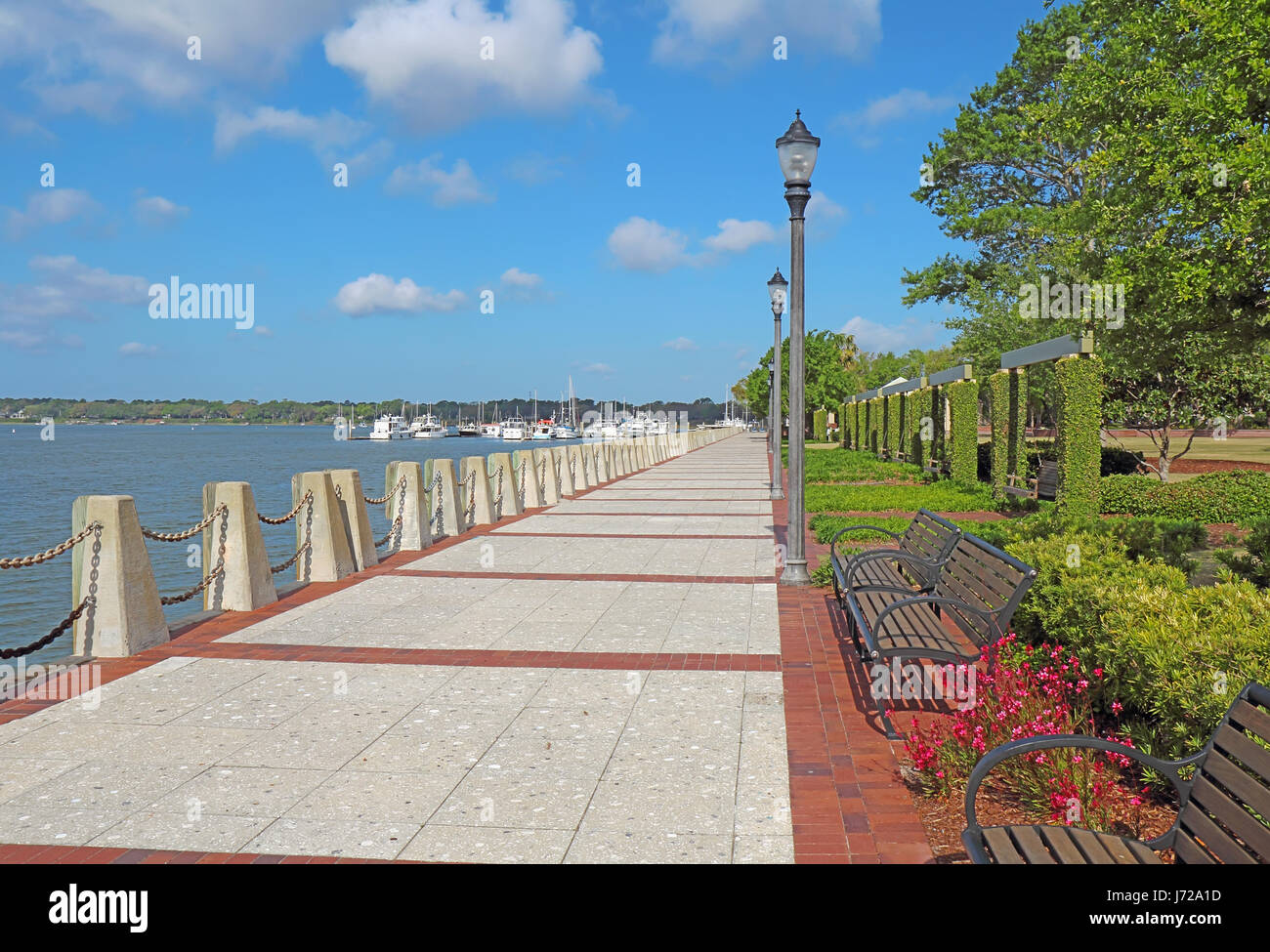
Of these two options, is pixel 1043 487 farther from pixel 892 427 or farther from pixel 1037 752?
pixel 892 427

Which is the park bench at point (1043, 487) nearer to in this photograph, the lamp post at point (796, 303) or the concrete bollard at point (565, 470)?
the lamp post at point (796, 303)

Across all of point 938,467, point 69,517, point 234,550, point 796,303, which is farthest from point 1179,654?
point 69,517

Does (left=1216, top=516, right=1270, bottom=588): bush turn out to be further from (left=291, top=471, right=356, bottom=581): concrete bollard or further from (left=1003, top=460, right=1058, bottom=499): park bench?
(left=291, top=471, right=356, bottom=581): concrete bollard

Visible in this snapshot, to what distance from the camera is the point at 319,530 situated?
10375 mm

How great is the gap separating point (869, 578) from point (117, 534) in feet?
19.8

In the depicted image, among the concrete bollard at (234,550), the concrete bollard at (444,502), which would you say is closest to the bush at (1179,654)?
the concrete bollard at (234,550)

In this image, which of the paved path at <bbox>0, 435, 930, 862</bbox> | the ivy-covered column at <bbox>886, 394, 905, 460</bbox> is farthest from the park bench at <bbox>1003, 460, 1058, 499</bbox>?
the ivy-covered column at <bbox>886, 394, 905, 460</bbox>

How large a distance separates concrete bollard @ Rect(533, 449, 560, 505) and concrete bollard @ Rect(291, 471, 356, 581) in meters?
10.0

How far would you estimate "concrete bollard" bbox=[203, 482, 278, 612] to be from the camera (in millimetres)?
8680

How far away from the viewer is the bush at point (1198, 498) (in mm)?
15141

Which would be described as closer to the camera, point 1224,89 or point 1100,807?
point 1100,807
